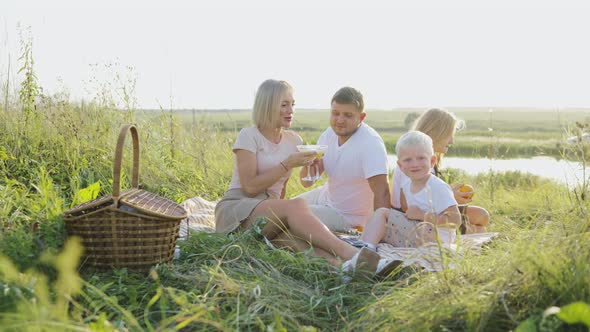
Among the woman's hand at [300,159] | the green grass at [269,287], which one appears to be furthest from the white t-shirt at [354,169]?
the green grass at [269,287]

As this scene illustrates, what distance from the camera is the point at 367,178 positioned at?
540cm

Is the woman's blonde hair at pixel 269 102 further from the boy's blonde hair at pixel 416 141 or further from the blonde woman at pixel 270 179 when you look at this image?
the boy's blonde hair at pixel 416 141

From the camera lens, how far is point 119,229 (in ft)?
13.4

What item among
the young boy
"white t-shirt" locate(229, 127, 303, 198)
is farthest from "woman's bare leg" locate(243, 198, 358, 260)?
"white t-shirt" locate(229, 127, 303, 198)

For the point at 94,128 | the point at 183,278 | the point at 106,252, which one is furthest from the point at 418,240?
the point at 94,128

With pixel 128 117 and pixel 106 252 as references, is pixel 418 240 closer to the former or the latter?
pixel 106 252

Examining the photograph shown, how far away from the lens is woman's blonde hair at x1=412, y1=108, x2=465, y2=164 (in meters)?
5.68

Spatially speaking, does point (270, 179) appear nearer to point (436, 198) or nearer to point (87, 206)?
point (436, 198)

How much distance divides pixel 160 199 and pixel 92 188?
59cm

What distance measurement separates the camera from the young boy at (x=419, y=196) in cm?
474

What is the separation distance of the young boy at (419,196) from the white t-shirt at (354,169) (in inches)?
18.5

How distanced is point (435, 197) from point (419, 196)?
179 mm

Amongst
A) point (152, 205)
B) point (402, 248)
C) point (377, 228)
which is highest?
point (152, 205)

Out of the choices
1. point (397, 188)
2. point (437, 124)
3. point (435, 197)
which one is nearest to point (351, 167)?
point (397, 188)
